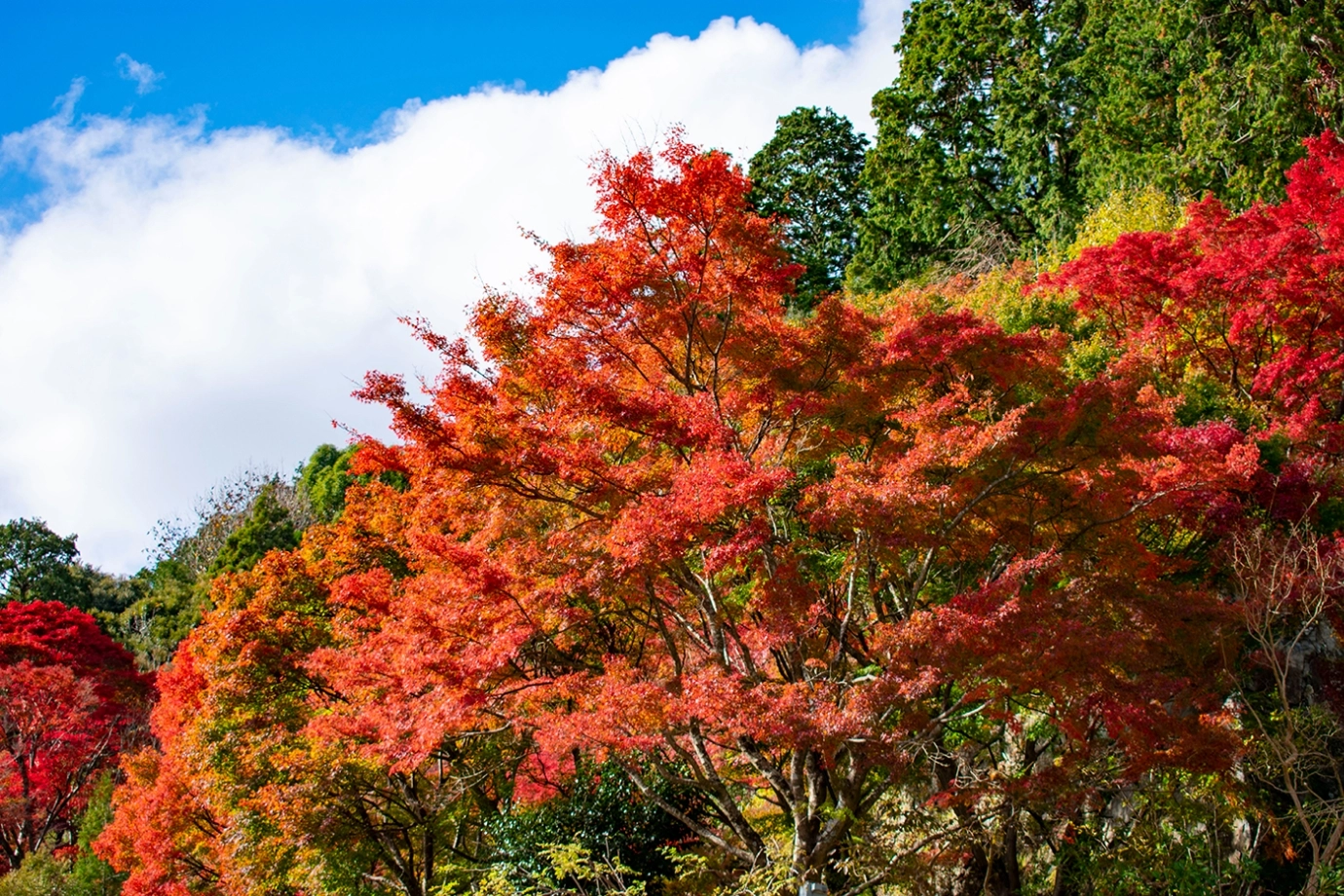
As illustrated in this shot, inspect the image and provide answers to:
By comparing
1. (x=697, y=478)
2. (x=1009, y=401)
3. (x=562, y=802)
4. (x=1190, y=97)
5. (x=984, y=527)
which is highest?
(x=1190, y=97)

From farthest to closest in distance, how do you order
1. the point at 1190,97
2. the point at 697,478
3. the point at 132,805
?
1. the point at 1190,97
2. the point at 132,805
3. the point at 697,478

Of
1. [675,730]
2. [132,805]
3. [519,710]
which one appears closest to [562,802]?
[519,710]

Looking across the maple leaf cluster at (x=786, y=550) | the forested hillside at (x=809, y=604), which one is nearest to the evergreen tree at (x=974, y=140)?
the forested hillside at (x=809, y=604)

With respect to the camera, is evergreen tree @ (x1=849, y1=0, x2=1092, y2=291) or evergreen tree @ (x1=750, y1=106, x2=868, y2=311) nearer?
evergreen tree @ (x1=849, y1=0, x2=1092, y2=291)

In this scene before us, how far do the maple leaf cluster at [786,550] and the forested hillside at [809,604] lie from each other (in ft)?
0.16

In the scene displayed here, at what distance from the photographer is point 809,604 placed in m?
8.22

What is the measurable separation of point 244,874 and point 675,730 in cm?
A: 697

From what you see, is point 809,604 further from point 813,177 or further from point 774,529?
point 813,177

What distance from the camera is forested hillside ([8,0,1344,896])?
8102mm

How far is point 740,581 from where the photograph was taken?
1091 cm

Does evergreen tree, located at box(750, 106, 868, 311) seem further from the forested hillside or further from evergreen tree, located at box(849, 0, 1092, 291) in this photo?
the forested hillside

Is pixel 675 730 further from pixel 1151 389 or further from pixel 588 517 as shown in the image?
pixel 1151 389

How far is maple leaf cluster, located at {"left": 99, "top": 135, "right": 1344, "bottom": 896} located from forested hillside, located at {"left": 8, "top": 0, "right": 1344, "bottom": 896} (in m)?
0.05

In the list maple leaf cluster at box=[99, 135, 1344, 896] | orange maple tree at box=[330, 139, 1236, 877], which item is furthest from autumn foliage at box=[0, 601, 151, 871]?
orange maple tree at box=[330, 139, 1236, 877]
